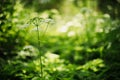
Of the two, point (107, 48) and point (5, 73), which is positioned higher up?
point (107, 48)

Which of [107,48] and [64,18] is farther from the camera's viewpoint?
[64,18]

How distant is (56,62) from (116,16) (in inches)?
79.4

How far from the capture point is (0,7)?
13.1ft

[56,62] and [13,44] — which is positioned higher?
[13,44]

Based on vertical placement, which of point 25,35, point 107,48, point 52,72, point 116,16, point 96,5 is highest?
point 96,5

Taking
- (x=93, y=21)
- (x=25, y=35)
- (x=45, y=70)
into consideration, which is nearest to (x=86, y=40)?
(x=93, y=21)

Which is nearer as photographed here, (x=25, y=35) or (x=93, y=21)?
(x=25, y=35)

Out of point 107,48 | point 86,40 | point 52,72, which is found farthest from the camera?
point 86,40

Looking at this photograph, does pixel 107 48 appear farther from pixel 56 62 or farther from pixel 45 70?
pixel 45 70

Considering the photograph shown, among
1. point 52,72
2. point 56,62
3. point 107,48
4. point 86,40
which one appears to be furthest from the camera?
point 86,40

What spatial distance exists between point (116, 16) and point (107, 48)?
52.1 inches

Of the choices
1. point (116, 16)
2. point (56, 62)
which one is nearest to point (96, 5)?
point (116, 16)

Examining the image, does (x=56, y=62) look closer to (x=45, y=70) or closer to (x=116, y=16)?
(x=45, y=70)

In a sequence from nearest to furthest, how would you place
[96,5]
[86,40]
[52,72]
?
[52,72] < [86,40] < [96,5]
